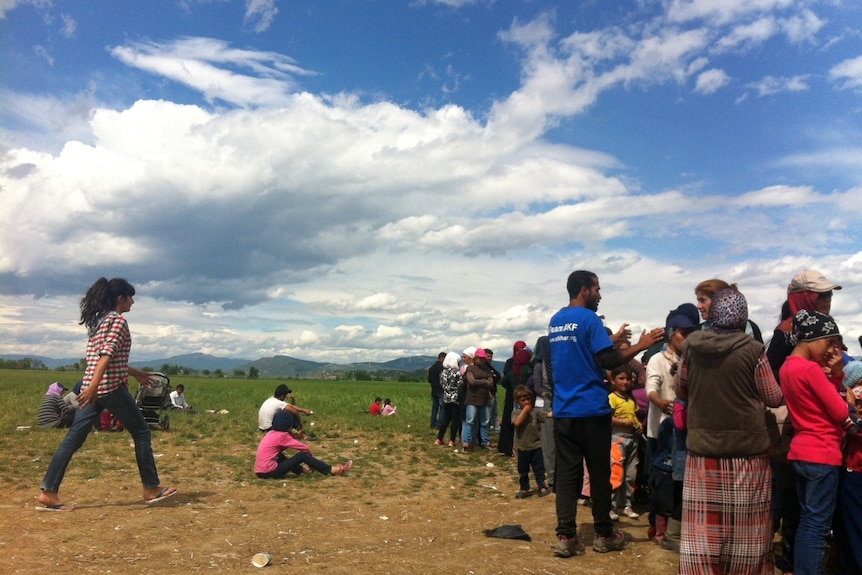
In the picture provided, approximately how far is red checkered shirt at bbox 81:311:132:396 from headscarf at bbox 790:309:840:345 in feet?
20.8

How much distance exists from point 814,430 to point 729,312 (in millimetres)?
983

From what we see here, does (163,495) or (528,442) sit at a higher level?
(528,442)

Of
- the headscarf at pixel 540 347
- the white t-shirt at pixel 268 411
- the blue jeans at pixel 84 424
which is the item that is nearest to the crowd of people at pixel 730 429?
the headscarf at pixel 540 347

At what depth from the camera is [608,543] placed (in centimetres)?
574

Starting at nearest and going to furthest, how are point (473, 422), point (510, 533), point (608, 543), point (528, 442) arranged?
point (608, 543) < point (510, 533) < point (528, 442) < point (473, 422)

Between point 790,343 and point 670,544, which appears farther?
point 670,544

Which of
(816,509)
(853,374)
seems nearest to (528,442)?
(853,374)

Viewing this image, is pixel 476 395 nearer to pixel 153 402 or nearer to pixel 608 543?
pixel 608 543

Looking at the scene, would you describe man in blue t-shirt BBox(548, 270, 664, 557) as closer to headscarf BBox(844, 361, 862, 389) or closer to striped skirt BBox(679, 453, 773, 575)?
striped skirt BBox(679, 453, 773, 575)

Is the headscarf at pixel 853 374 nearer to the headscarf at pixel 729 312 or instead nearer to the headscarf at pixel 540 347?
the headscarf at pixel 729 312

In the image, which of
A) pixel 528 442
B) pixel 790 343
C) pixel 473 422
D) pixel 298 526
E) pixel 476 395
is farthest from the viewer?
pixel 473 422

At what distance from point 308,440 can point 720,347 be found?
11607mm

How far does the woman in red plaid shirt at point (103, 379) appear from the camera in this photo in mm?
7062

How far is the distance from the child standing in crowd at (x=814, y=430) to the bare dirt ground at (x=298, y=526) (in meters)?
1.28
